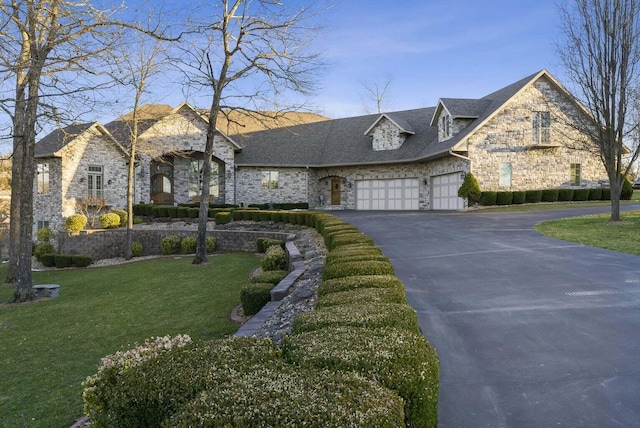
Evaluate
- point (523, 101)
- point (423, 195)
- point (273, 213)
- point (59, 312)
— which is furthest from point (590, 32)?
point (59, 312)

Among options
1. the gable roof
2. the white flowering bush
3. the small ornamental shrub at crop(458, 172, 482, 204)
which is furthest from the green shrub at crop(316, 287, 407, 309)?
the gable roof

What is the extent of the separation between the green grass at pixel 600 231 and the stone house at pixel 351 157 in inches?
212

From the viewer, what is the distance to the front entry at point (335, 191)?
100 feet

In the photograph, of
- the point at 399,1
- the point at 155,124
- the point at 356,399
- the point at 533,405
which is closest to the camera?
the point at 356,399

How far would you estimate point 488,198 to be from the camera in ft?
73.0

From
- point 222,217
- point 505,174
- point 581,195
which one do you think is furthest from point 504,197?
point 222,217

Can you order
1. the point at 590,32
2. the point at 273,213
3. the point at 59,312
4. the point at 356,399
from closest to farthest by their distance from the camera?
1. the point at 356,399
2. the point at 59,312
3. the point at 590,32
4. the point at 273,213

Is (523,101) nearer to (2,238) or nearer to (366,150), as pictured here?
(366,150)

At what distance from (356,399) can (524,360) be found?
8.85ft

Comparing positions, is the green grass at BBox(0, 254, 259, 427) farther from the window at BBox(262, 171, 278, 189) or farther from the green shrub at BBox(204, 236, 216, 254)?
the window at BBox(262, 171, 278, 189)

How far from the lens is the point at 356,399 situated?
2.23 m

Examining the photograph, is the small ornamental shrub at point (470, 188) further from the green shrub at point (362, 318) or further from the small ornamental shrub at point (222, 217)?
the green shrub at point (362, 318)

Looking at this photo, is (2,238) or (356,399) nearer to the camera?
(356,399)

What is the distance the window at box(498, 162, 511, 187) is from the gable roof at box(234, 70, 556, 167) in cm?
271
